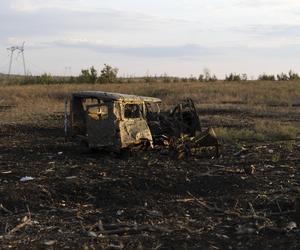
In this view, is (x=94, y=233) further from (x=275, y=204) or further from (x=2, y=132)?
(x=2, y=132)

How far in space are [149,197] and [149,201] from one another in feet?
0.93

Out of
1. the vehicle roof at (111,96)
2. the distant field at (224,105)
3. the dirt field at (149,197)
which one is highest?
the vehicle roof at (111,96)

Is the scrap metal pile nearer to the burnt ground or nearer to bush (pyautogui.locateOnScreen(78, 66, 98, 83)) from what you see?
the burnt ground

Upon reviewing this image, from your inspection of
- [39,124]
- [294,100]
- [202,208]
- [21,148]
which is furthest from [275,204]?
[294,100]

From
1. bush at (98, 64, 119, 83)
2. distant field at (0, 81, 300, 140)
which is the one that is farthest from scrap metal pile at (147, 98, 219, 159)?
bush at (98, 64, 119, 83)

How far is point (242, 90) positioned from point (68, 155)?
29.4m

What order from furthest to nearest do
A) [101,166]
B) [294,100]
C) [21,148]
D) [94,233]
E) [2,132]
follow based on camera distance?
[294,100]
[2,132]
[21,148]
[101,166]
[94,233]

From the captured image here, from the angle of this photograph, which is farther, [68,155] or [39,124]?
[39,124]

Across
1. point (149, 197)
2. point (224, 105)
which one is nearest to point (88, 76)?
point (224, 105)

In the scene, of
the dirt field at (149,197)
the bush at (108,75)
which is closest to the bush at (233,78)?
the bush at (108,75)

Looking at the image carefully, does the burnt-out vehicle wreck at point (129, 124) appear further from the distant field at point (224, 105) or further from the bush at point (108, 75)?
the bush at point (108, 75)

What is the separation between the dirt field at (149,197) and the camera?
291 inches

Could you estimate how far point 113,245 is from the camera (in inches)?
276

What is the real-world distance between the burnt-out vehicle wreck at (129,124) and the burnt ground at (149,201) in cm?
38
